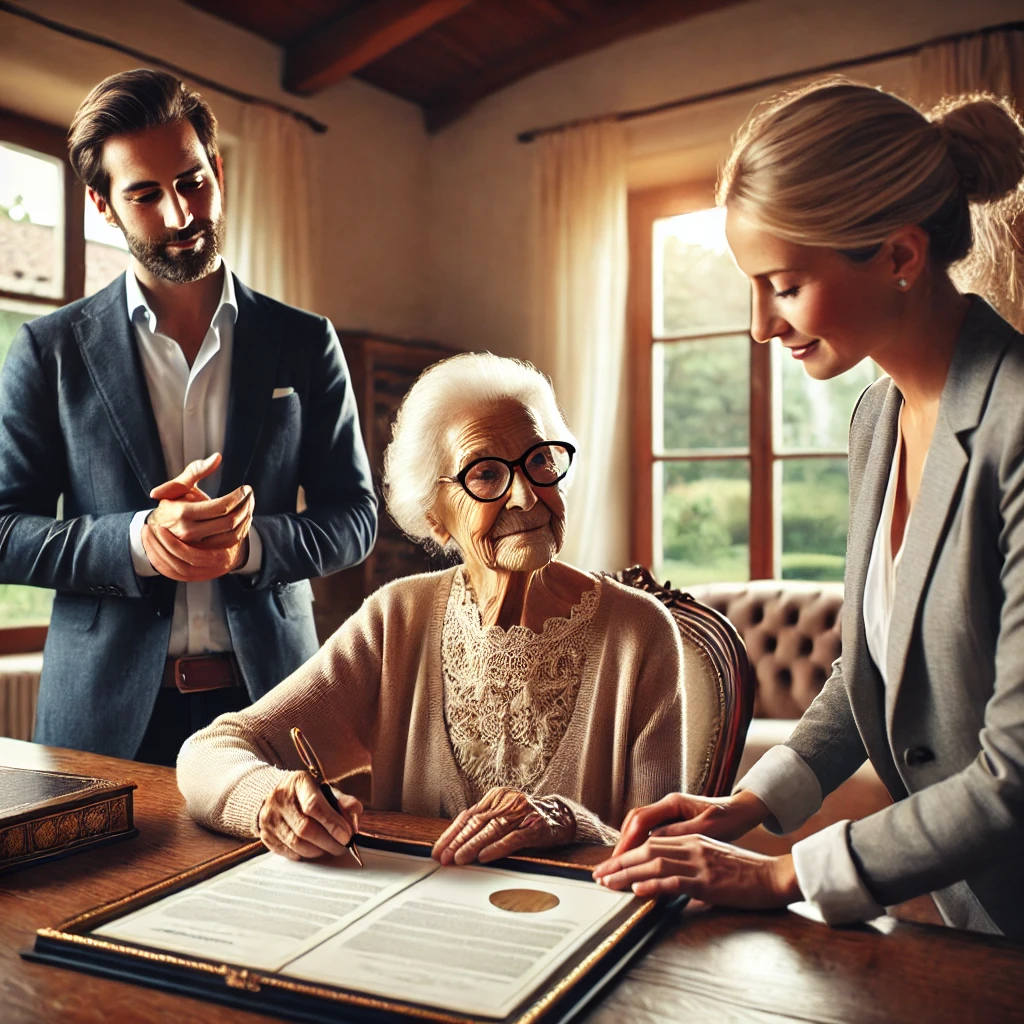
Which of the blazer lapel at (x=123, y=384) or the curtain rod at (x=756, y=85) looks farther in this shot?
the curtain rod at (x=756, y=85)

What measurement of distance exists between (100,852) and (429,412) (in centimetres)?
87

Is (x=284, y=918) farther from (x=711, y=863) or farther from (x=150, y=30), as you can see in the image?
(x=150, y=30)

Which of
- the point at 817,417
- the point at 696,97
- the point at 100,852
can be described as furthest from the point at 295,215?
the point at 100,852

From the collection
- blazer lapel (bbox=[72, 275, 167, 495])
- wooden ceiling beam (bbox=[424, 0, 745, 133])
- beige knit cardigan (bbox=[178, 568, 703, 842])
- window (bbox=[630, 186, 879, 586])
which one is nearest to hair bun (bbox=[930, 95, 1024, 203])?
beige knit cardigan (bbox=[178, 568, 703, 842])

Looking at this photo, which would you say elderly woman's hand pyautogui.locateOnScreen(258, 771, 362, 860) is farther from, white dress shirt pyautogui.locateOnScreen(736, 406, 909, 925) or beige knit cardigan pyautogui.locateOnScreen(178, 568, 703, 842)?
white dress shirt pyautogui.locateOnScreen(736, 406, 909, 925)

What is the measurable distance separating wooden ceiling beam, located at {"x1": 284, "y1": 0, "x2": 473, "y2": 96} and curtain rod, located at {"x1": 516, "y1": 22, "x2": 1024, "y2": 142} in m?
0.82

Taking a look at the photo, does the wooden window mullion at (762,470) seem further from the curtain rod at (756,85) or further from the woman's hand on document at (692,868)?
the woman's hand on document at (692,868)

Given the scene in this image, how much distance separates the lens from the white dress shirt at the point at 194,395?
2.03 meters

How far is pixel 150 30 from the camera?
4234 mm

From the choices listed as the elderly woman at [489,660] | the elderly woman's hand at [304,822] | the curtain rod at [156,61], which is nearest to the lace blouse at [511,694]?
the elderly woman at [489,660]

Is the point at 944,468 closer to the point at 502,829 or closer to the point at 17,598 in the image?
the point at 502,829

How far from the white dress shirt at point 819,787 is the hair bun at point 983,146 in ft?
0.90

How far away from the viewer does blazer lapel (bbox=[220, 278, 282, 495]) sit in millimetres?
2061

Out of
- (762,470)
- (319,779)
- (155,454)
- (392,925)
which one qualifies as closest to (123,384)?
(155,454)
